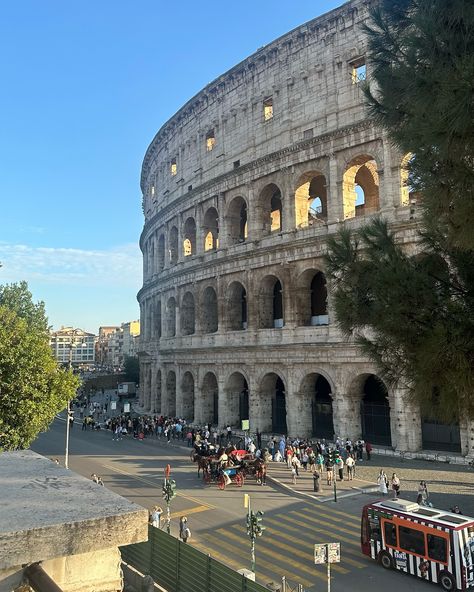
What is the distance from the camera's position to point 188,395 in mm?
39031

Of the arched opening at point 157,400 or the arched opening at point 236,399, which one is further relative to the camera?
the arched opening at point 157,400

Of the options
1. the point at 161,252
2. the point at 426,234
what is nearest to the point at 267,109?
the point at 161,252

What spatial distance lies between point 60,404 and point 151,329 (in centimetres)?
2866

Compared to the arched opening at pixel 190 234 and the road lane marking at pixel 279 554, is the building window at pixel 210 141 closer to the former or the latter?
the arched opening at pixel 190 234

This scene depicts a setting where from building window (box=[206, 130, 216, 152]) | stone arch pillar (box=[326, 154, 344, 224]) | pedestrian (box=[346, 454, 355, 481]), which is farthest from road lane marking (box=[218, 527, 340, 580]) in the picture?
building window (box=[206, 130, 216, 152])

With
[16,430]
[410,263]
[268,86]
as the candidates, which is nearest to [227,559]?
[16,430]

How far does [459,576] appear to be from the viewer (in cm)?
1161

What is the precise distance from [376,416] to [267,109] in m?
20.4

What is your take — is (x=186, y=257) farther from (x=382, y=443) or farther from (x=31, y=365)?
(x=31, y=365)

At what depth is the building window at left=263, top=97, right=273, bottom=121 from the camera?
3275cm

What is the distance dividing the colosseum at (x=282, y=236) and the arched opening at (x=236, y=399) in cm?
9

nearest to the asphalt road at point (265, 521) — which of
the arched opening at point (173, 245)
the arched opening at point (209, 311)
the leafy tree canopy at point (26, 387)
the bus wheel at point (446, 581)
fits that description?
the bus wheel at point (446, 581)

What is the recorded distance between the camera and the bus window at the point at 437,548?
11866 mm

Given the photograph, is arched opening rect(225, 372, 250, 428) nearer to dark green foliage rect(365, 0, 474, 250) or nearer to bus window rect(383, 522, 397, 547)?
bus window rect(383, 522, 397, 547)
